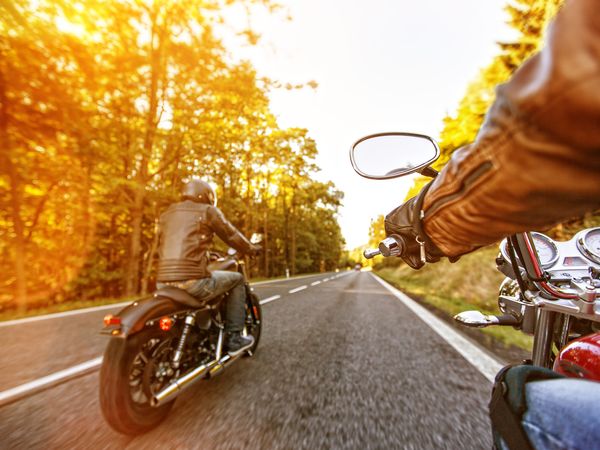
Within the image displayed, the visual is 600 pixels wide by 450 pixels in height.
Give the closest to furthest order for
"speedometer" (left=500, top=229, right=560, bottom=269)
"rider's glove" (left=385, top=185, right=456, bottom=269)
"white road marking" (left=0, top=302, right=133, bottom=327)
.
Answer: "rider's glove" (left=385, top=185, right=456, bottom=269) → "speedometer" (left=500, top=229, right=560, bottom=269) → "white road marking" (left=0, top=302, right=133, bottom=327)

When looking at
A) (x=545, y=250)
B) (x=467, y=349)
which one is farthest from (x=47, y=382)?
(x=467, y=349)

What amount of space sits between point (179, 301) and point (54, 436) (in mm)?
942

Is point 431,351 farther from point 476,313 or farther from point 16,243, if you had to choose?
point 16,243

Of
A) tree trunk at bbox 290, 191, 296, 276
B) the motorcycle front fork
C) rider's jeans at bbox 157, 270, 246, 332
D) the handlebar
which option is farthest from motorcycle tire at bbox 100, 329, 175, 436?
tree trunk at bbox 290, 191, 296, 276

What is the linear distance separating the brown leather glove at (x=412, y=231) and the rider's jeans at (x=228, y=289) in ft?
6.02

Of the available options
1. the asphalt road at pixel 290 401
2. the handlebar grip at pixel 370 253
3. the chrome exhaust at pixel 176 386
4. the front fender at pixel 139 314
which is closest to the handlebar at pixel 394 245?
the handlebar grip at pixel 370 253

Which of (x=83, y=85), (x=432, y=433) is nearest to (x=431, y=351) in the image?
(x=432, y=433)

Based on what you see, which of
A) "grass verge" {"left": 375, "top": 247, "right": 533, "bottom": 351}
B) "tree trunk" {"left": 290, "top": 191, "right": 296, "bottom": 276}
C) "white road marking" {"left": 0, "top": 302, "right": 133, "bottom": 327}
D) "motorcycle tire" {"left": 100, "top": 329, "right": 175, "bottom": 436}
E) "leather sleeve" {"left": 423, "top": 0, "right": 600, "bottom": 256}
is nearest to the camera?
"leather sleeve" {"left": 423, "top": 0, "right": 600, "bottom": 256}

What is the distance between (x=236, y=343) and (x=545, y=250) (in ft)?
7.98

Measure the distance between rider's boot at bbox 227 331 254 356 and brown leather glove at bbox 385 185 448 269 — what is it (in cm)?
214

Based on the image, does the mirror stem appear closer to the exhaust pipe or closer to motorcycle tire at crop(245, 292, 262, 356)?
the exhaust pipe

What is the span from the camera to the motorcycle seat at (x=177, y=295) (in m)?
2.13

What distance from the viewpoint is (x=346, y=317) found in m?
5.54

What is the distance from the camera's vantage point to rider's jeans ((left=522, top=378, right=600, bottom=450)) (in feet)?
1.48
